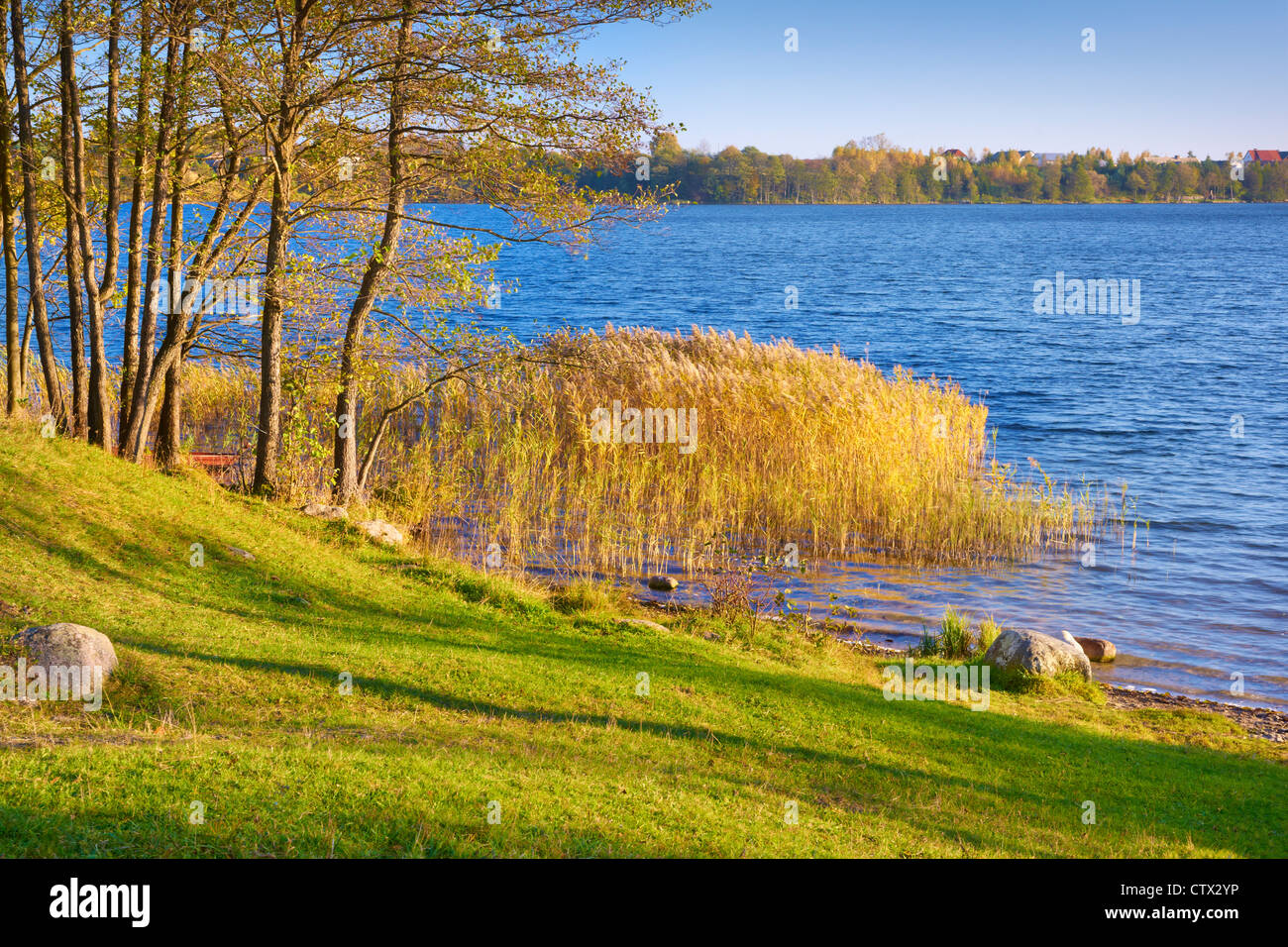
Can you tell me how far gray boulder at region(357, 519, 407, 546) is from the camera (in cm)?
1463

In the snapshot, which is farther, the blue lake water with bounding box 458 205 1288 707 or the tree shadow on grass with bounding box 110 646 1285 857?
the blue lake water with bounding box 458 205 1288 707

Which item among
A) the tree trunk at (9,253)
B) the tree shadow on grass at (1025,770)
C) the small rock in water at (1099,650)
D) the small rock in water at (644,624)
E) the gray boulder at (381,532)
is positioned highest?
the tree trunk at (9,253)

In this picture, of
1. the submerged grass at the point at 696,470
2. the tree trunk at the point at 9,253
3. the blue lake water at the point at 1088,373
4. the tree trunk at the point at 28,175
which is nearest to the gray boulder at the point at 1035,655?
the blue lake water at the point at 1088,373

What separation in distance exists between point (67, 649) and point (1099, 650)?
12.4m

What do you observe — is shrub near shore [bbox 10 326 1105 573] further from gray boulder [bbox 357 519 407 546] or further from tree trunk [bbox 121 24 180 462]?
tree trunk [bbox 121 24 180 462]

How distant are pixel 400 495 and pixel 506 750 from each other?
1119cm

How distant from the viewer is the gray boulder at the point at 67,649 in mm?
7672

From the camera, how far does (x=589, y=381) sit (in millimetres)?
21453

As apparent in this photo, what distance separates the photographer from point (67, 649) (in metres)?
7.74

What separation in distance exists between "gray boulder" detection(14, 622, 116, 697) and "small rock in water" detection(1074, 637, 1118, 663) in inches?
468

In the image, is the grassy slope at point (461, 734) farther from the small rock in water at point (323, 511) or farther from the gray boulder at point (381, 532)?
the small rock in water at point (323, 511)

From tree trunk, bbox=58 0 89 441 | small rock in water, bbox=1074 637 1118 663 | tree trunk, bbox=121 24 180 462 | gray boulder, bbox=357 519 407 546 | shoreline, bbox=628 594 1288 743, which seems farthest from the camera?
gray boulder, bbox=357 519 407 546

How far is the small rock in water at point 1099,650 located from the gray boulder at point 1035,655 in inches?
54.5

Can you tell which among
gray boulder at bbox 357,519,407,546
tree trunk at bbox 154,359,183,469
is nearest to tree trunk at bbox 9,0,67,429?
tree trunk at bbox 154,359,183,469
